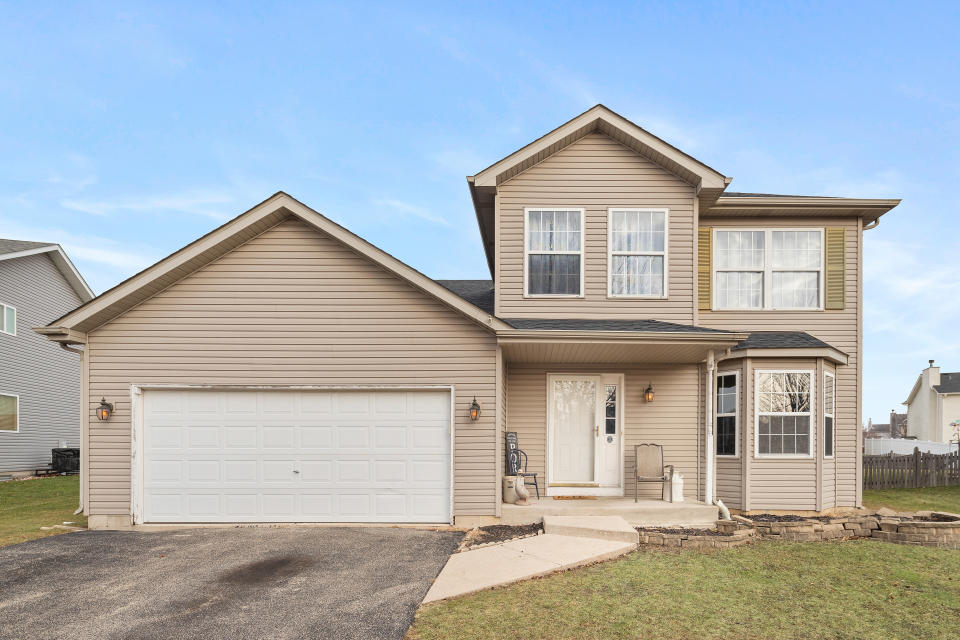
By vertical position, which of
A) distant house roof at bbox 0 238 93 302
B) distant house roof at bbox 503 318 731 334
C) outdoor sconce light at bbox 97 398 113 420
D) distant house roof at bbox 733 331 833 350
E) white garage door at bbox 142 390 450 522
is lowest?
white garage door at bbox 142 390 450 522

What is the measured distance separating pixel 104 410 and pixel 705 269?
10.5 meters

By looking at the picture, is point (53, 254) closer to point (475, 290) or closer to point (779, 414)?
point (475, 290)

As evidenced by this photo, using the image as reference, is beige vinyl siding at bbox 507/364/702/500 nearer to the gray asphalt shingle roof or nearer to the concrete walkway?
the concrete walkway

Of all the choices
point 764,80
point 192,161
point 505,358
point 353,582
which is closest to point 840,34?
point 764,80

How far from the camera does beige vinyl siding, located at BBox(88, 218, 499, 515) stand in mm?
9109

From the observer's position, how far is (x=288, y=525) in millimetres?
9055

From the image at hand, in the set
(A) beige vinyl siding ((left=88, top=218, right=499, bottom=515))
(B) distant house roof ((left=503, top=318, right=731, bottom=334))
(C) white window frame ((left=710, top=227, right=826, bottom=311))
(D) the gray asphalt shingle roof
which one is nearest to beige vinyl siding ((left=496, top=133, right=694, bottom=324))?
(B) distant house roof ((left=503, top=318, right=731, bottom=334))

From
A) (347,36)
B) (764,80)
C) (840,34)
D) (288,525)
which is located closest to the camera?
(288,525)

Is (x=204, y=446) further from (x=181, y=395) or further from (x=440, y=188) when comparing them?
(x=440, y=188)

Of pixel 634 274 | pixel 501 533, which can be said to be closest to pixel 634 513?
pixel 501 533

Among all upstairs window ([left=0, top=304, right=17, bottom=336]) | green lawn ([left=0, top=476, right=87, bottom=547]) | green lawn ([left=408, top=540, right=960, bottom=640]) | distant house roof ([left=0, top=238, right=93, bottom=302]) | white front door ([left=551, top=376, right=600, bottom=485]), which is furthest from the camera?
distant house roof ([left=0, top=238, right=93, bottom=302])

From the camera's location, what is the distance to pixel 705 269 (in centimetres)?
1121

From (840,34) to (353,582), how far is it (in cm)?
1712

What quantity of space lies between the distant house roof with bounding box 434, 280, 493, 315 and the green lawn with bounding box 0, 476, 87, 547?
25.2 feet
